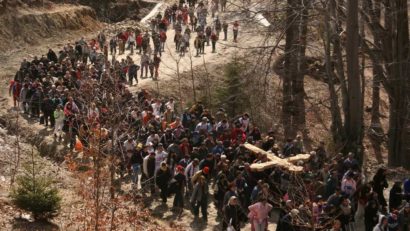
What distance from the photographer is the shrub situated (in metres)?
17.5

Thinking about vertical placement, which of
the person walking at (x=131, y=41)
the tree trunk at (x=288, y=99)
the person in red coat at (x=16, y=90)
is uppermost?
the person walking at (x=131, y=41)

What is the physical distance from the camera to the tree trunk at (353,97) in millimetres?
23377

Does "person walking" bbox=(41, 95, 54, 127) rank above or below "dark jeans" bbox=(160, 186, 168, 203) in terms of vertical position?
above

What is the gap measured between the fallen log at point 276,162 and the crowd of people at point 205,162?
0.16 meters

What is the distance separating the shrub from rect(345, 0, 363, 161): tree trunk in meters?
10.8

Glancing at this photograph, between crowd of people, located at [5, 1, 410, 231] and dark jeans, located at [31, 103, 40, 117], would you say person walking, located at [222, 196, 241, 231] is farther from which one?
dark jeans, located at [31, 103, 40, 117]

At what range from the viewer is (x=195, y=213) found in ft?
61.7

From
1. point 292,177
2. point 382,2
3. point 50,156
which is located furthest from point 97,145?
point 382,2

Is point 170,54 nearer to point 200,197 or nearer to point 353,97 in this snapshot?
point 353,97

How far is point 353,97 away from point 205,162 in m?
7.19

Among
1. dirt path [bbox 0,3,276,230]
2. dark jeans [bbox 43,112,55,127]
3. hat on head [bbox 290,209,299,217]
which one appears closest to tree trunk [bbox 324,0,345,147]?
dirt path [bbox 0,3,276,230]

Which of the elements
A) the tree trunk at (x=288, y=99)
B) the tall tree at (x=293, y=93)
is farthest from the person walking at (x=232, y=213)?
the tree trunk at (x=288, y=99)

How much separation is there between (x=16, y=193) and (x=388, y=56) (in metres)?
15.3

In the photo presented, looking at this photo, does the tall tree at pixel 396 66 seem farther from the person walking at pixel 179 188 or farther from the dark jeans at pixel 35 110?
the dark jeans at pixel 35 110
